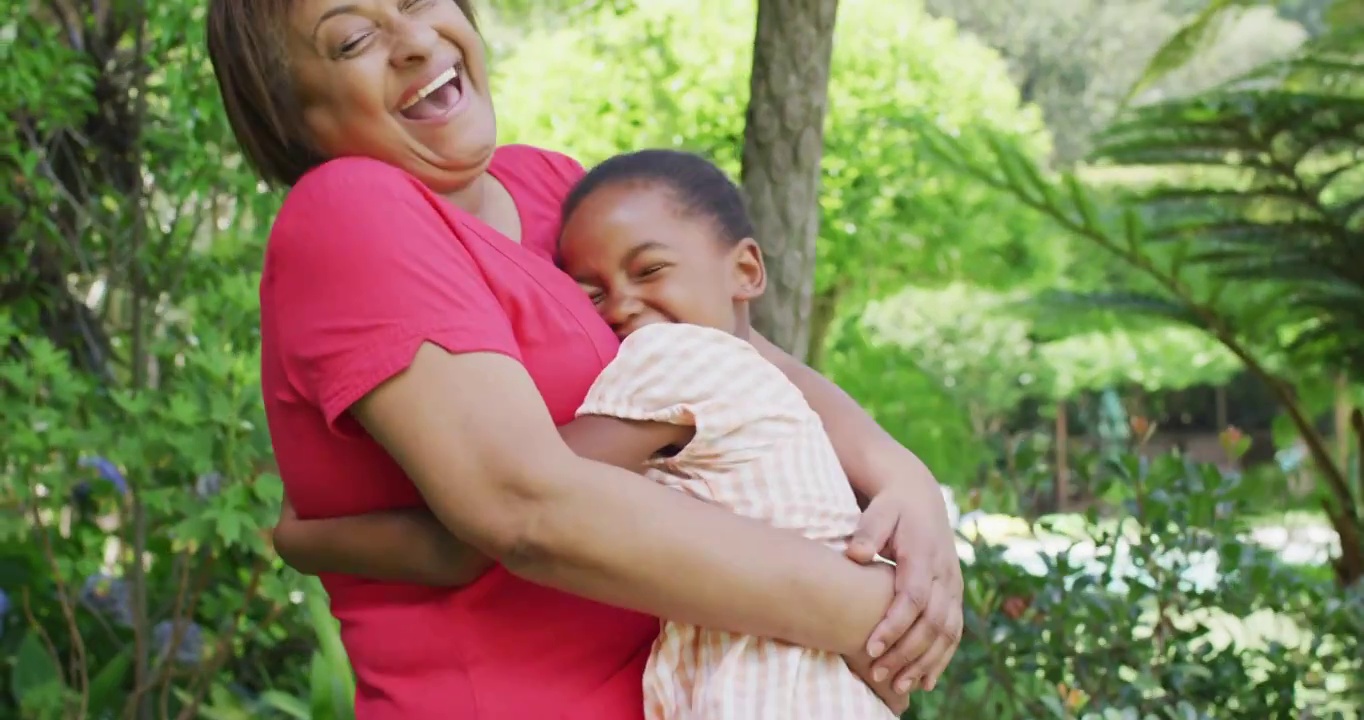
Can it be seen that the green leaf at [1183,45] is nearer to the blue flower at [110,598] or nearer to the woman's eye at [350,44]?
the blue flower at [110,598]

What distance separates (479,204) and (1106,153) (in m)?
3.84

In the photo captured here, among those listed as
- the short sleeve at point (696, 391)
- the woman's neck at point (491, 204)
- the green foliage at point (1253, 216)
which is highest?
the woman's neck at point (491, 204)

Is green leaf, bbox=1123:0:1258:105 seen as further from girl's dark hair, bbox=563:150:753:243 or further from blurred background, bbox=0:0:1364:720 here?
girl's dark hair, bbox=563:150:753:243

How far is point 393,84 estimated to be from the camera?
1.59 meters

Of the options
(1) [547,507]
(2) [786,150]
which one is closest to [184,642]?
(2) [786,150]

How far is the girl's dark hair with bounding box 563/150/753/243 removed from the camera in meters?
1.77

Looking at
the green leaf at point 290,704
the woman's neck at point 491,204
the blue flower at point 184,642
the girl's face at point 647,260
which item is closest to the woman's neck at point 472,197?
the woman's neck at point 491,204

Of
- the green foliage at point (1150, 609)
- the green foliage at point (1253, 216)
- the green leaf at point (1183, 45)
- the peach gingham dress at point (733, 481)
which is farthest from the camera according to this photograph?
the green leaf at point (1183, 45)

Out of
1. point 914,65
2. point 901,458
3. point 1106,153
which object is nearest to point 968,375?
point 914,65

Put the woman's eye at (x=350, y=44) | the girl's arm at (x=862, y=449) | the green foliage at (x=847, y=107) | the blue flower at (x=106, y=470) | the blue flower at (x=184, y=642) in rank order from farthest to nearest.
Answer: the green foliage at (x=847, y=107) → the blue flower at (x=184, y=642) → the blue flower at (x=106, y=470) → the girl's arm at (x=862, y=449) → the woman's eye at (x=350, y=44)

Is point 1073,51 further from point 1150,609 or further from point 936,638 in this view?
point 936,638

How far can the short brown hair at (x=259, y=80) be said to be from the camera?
157 cm

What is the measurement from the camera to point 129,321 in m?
4.60

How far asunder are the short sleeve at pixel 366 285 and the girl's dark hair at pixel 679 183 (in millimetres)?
368
